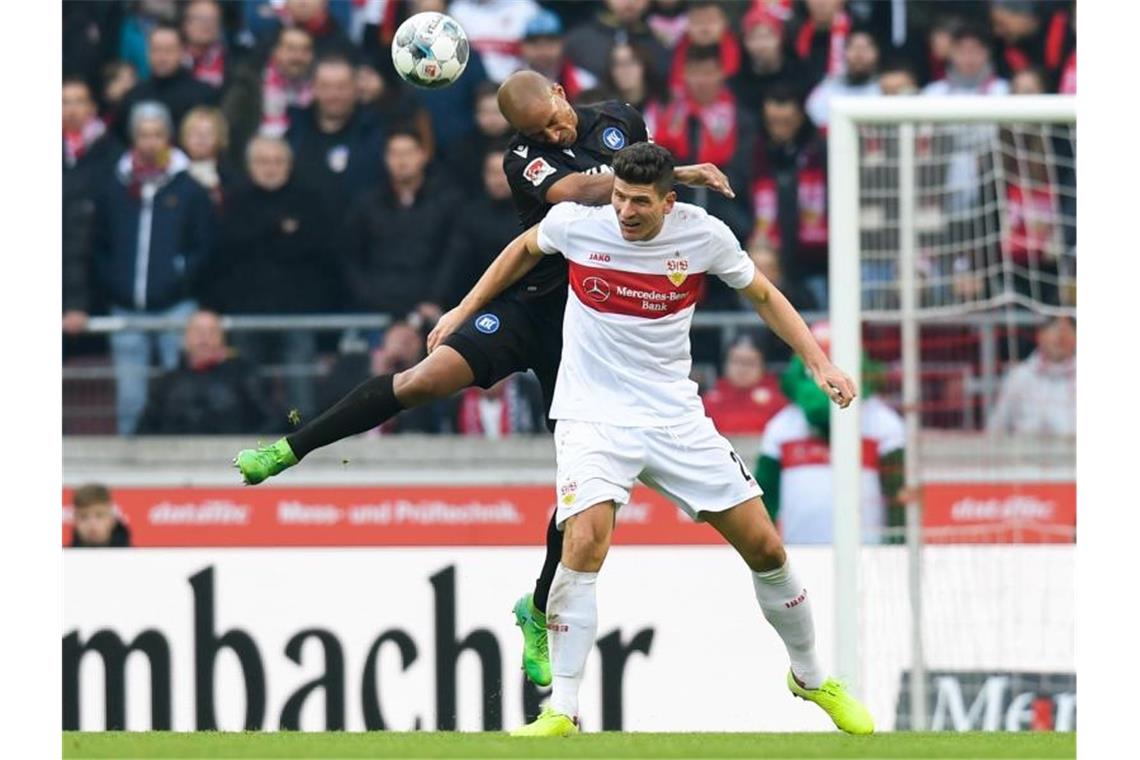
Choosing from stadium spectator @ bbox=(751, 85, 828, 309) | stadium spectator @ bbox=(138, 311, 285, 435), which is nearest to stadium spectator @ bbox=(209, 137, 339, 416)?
stadium spectator @ bbox=(138, 311, 285, 435)

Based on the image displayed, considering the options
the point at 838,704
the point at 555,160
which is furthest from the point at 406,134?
the point at 838,704

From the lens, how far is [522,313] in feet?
32.8

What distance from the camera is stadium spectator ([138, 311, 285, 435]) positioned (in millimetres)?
15906

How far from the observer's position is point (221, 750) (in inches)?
345

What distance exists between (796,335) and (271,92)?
27.6 ft

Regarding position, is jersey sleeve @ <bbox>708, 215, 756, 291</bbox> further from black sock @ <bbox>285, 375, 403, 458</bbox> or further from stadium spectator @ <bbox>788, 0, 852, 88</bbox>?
stadium spectator @ <bbox>788, 0, 852, 88</bbox>

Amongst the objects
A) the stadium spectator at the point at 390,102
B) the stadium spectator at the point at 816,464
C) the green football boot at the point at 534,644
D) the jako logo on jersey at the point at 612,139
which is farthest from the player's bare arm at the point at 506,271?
the stadium spectator at the point at 390,102

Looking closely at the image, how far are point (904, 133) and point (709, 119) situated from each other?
135 inches

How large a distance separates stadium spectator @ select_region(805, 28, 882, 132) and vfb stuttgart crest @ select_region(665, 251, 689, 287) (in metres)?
7.64

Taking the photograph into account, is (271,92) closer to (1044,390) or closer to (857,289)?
(1044,390)

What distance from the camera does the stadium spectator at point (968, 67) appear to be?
663 inches
